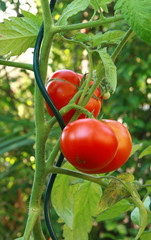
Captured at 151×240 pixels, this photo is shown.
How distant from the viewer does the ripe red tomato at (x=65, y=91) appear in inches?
17.4

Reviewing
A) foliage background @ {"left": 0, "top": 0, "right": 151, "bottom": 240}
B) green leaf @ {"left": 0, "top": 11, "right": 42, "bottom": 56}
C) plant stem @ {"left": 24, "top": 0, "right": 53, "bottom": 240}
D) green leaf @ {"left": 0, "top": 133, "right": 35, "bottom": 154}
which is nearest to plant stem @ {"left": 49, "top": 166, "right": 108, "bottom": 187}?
plant stem @ {"left": 24, "top": 0, "right": 53, "bottom": 240}

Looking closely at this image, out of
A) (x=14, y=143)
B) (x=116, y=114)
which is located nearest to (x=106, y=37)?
(x=14, y=143)

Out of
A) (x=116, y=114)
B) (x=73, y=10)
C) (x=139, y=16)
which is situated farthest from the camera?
(x=116, y=114)

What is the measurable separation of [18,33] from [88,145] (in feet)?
0.64

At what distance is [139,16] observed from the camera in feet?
1.02

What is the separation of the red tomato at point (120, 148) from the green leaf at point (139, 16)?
147 millimetres

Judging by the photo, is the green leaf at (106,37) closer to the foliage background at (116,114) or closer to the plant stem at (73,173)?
the plant stem at (73,173)

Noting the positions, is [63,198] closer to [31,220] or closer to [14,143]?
[31,220]

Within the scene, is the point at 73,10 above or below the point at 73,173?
above

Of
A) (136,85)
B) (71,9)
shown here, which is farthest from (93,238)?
(136,85)

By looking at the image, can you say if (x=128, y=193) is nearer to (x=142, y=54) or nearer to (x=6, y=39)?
(x=6, y=39)

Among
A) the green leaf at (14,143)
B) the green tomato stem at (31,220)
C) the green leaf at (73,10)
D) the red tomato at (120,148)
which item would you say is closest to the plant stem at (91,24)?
the green leaf at (73,10)

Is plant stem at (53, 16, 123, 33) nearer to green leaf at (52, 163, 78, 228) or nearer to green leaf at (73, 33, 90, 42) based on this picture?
green leaf at (73, 33, 90, 42)

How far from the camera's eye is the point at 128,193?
422mm
